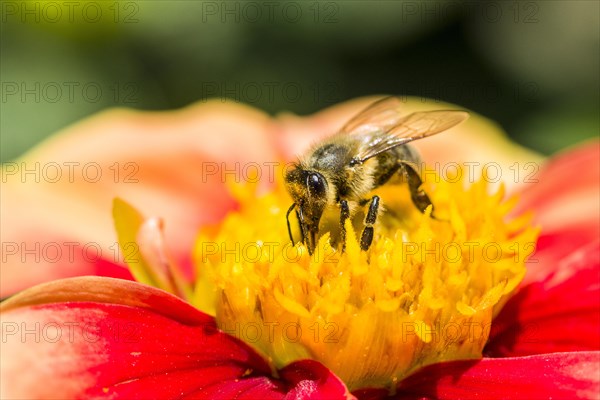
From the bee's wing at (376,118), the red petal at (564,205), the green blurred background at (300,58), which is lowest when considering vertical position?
the red petal at (564,205)

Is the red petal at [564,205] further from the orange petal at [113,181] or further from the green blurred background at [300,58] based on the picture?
the orange petal at [113,181]

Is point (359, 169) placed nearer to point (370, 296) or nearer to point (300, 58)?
point (370, 296)

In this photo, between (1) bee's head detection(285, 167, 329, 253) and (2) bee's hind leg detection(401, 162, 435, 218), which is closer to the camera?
(1) bee's head detection(285, 167, 329, 253)

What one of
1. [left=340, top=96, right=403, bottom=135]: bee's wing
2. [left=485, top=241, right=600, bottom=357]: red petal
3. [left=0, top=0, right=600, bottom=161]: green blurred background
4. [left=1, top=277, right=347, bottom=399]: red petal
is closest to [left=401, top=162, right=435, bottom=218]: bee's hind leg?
[left=340, top=96, right=403, bottom=135]: bee's wing

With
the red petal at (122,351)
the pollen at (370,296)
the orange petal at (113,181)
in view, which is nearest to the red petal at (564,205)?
the pollen at (370,296)

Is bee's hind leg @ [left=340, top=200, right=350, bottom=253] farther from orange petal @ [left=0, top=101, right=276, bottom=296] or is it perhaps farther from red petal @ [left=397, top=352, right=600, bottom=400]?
orange petal @ [left=0, top=101, right=276, bottom=296]

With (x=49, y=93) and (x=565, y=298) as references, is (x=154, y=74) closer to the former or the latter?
(x=49, y=93)
